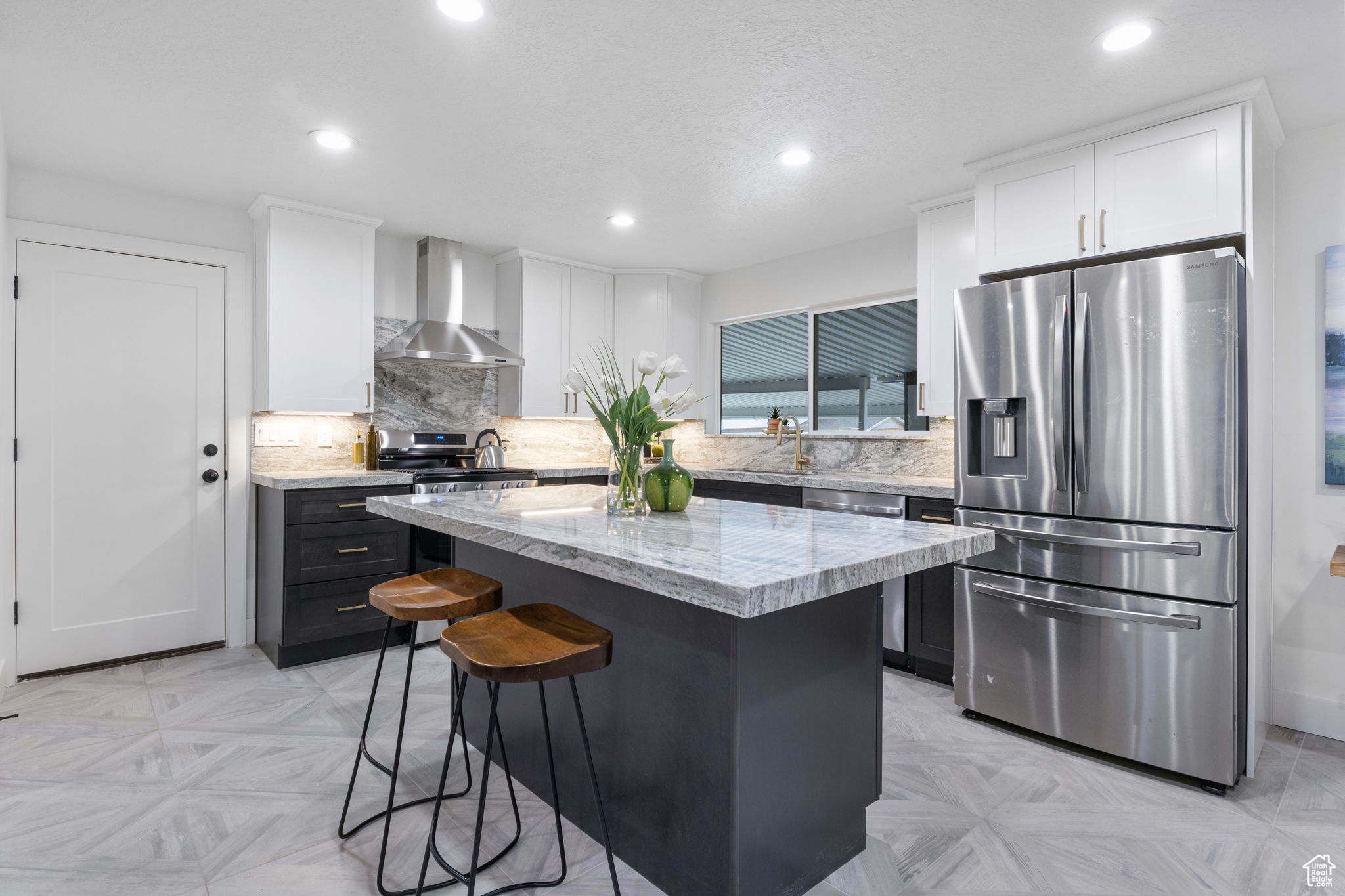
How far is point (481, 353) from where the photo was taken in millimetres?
4332

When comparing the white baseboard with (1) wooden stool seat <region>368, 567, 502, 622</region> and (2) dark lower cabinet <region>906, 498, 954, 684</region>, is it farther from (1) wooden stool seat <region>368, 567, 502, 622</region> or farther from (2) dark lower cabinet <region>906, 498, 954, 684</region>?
(1) wooden stool seat <region>368, 567, 502, 622</region>

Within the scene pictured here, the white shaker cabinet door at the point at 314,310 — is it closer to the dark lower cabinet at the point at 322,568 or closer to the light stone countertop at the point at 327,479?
the light stone countertop at the point at 327,479

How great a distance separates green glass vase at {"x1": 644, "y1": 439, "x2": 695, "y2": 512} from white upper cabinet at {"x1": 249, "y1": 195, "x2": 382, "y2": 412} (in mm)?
2549

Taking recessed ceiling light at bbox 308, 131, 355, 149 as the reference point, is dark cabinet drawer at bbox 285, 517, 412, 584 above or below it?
below

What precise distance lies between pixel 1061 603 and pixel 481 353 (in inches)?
133

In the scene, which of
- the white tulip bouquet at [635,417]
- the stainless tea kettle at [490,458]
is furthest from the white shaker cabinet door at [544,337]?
the white tulip bouquet at [635,417]

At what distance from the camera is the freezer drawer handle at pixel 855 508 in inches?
132

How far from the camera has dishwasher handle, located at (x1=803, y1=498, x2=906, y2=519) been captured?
3.35 m

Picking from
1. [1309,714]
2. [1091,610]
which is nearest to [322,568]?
[1091,610]

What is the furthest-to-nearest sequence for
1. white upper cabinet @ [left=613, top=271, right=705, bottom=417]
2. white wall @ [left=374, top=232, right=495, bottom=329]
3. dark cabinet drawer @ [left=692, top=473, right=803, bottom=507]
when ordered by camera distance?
1. white upper cabinet @ [left=613, top=271, right=705, bottom=417]
2. white wall @ [left=374, top=232, right=495, bottom=329]
3. dark cabinet drawer @ [left=692, top=473, right=803, bottom=507]

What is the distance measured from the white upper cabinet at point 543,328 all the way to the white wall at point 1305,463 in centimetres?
377

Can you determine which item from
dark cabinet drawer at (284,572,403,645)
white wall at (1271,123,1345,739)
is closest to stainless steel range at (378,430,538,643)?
dark cabinet drawer at (284,572,403,645)

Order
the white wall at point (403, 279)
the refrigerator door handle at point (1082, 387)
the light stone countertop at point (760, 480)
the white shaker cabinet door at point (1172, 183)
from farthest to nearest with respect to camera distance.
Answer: the white wall at point (403, 279)
the light stone countertop at point (760, 480)
the refrigerator door handle at point (1082, 387)
the white shaker cabinet door at point (1172, 183)

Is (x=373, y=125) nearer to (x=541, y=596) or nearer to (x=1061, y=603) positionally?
(x=541, y=596)
